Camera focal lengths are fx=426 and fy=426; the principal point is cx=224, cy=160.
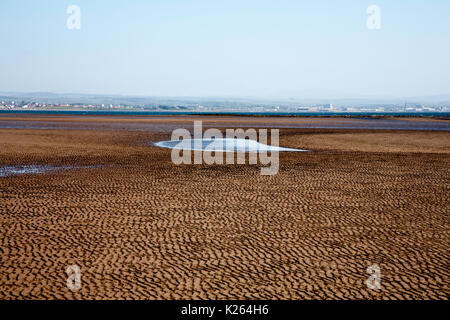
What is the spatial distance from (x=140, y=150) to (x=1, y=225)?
18620 mm

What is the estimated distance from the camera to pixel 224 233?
11.0m

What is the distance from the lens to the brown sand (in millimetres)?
7949

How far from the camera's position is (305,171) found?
69.3 feet

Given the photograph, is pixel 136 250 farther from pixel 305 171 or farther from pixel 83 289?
pixel 305 171

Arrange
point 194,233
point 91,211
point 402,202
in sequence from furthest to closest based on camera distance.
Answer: point 402,202
point 91,211
point 194,233

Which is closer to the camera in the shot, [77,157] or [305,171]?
[305,171]

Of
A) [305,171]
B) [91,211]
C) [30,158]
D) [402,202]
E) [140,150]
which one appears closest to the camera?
[91,211]

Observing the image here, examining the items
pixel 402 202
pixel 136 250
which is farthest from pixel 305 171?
pixel 136 250
